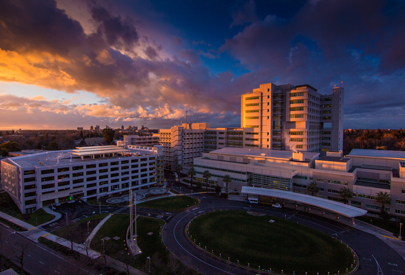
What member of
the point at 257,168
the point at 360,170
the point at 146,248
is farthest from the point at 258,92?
the point at 146,248

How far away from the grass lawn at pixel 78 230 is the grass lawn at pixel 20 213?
10.2 metres

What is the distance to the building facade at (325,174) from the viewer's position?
63.9 metres

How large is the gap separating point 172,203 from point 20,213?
153 feet

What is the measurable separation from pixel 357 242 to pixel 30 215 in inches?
3494

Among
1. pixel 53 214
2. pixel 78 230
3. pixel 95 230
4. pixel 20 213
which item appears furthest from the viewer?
pixel 20 213

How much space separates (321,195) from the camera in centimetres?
7350

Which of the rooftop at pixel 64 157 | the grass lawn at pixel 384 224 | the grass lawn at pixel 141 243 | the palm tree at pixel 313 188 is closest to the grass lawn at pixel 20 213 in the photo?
the rooftop at pixel 64 157

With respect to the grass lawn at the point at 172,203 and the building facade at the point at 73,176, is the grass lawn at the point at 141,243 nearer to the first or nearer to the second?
the grass lawn at the point at 172,203

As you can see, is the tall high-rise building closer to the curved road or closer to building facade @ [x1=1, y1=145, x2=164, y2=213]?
the curved road

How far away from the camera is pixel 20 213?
6419 centimetres

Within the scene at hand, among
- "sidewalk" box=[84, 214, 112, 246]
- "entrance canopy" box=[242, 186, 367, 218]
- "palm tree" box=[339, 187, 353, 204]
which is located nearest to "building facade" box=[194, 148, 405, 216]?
"palm tree" box=[339, 187, 353, 204]

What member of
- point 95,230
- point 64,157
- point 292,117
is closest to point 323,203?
point 292,117

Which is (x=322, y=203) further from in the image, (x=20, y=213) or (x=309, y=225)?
(x=20, y=213)

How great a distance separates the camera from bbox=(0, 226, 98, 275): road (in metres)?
36.9
